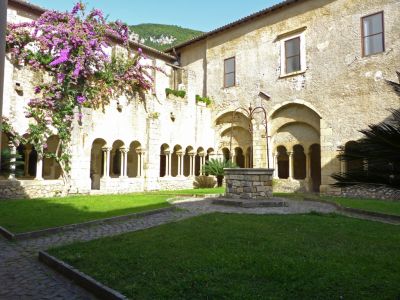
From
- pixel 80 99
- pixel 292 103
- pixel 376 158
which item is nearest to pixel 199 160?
pixel 292 103

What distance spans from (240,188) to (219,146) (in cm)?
967

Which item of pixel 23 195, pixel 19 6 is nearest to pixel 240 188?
pixel 23 195

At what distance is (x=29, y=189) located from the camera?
12938 mm

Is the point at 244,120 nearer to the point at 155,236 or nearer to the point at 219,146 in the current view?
the point at 219,146

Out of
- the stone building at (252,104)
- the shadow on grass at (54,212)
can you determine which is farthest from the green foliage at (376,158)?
the stone building at (252,104)

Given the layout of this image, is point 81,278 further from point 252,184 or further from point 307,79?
point 307,79

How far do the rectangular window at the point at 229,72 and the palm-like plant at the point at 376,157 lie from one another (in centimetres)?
1799

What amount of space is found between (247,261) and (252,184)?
680 centimetres

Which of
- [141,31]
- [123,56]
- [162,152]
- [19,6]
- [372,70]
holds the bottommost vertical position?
[162,152]

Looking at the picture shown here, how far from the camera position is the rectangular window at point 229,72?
797 inches

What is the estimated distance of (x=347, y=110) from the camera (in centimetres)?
1523

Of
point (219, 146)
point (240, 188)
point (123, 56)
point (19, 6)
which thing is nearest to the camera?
point (240, 188)

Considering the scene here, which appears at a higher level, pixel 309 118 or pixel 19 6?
pixel 19 6

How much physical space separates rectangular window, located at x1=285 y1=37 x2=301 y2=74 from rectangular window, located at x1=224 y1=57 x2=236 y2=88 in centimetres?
341
